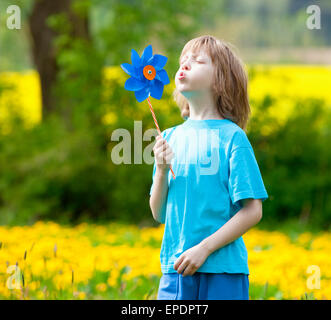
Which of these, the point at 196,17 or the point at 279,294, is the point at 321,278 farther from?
the point at 196,17

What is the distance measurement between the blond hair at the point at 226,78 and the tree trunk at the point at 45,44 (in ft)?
20.8

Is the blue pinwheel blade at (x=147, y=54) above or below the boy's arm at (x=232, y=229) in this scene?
above

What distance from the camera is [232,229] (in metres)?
1.78

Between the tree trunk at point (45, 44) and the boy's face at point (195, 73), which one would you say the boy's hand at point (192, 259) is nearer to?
the boy's face at point (195, 73)

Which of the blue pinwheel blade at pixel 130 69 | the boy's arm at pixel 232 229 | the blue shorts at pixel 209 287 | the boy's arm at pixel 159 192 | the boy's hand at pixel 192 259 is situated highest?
the blue pinwheel blade at pixel 130 69

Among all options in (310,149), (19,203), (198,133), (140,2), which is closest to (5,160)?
(19,203)

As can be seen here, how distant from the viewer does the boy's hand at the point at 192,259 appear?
1.77 metres

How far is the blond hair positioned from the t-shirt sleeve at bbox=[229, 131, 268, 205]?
0.59 feet

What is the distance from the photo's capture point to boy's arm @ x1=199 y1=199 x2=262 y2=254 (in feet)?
5.83

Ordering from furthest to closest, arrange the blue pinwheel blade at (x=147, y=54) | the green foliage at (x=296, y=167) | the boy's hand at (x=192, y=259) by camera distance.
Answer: the green foliage at (x=296, y=167) → the blue pinwheel blade at (x=147, y=54) → the boy's hand at (x=192, y=259)

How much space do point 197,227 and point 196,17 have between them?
5746 millimetres

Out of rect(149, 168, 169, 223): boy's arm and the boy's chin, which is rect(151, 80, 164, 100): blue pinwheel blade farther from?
rect(149, 168, 169, 223): boy's arm

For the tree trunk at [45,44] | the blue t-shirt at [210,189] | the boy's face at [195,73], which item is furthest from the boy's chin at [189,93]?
the tree trunk at [45,44]

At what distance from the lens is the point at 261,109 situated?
7.01 m
